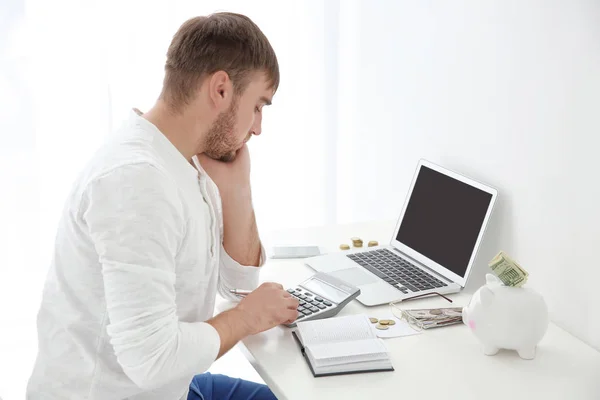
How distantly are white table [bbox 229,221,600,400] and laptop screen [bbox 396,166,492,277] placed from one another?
0.80 ft

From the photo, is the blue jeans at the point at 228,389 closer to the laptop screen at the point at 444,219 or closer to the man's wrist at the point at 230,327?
the man's wrist at the point at 230,327

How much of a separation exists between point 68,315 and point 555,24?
1041 millimetres

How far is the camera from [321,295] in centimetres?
154

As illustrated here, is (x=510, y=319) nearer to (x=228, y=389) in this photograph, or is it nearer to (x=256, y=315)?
(x=256, y=315)

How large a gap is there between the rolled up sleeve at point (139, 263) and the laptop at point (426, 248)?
538 millimetres

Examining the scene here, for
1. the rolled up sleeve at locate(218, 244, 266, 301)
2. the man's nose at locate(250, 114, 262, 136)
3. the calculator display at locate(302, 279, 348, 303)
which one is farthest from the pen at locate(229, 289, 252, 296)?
the man's nose at locate(250, 114, 262, 136)

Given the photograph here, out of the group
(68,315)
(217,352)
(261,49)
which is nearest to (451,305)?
(217,352)

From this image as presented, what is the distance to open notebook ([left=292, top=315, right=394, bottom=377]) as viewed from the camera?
1275 mm

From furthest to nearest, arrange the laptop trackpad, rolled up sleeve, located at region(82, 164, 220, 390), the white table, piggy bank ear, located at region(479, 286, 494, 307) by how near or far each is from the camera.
Result: the laptop trackpad → piggy bank ear, located at region(479, 286, 494, 307) → the white table → rolled up sleeve, located at region(82, 164, 220, 390)

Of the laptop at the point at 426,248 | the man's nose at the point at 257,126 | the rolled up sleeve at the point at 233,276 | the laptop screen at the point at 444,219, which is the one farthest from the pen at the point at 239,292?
the laptop screen at the point at 444,219

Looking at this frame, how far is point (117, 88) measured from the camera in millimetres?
2502

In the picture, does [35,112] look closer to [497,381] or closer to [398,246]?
[398,246]

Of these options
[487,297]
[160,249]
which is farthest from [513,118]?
[160,249]

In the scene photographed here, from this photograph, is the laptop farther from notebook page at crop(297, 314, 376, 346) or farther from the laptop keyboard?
notebook page at crop(297, 314, 376, 346)
